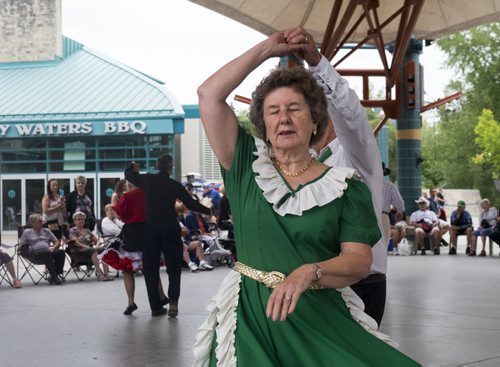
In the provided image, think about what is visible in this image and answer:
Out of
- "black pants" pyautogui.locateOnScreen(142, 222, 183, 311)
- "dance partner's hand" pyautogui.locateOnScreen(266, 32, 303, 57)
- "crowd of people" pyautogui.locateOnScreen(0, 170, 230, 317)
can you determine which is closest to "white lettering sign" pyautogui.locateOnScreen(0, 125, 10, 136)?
"crowd of people" pyautogui.locateOnScreen(0, 170, 230, 317)

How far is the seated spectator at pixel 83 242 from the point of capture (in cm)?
1440

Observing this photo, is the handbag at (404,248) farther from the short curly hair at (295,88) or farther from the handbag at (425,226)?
the short curly hair at (295,88)

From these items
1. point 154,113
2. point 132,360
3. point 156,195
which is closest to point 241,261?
point 132,360

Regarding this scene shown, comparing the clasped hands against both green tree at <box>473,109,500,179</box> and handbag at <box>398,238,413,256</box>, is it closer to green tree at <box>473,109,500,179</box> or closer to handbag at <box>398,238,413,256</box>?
handbag at <box>398,238,413,256</box>

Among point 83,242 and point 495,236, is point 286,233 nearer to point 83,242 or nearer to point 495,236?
point 83,242

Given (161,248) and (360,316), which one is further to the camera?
(161,248)

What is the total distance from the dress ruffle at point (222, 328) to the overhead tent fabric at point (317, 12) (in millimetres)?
15653

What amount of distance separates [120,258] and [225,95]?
800 centimetres

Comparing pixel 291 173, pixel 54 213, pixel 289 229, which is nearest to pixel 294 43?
pixel 291 173

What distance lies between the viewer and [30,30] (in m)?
43.0

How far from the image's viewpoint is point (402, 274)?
14336 mm

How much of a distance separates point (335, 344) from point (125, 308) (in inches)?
321

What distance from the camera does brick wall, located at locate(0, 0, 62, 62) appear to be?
135ft

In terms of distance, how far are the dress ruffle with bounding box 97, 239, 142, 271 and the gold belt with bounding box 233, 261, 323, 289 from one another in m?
7.79
